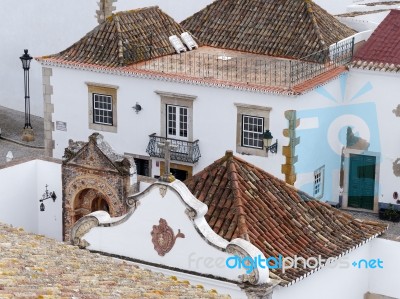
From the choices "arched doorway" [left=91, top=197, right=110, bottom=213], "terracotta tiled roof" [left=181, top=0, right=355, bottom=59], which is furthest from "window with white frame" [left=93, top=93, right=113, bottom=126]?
"arched doorway" [left=91, top=197, right=110, bottom=213]

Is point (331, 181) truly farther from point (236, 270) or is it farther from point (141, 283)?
point (141, 283)

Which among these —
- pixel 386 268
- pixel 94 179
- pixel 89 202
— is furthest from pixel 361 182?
pixel 386 268

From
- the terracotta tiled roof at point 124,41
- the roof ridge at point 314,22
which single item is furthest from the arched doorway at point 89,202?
the roof ridge at point 314,22

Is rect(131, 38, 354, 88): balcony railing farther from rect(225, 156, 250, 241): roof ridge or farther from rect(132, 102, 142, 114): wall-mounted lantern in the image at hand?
rect(225, 156, 250, 241): roof ridge

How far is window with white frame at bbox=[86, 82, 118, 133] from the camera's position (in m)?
38.8

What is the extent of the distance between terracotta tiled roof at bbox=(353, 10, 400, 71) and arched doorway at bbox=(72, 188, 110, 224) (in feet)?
32.0

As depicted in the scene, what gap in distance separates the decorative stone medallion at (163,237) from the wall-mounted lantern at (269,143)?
11.5m

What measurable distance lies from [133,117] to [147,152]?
1141mm

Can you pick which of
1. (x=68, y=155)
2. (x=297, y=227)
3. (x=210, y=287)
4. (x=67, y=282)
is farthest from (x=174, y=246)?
(x=68, y=155)

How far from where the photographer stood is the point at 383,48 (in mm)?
38656

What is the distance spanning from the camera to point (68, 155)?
3291cm

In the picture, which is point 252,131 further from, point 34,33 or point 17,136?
point 34,33

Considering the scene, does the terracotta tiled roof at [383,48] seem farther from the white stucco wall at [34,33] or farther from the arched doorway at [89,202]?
the white stucco wall at [34,33]

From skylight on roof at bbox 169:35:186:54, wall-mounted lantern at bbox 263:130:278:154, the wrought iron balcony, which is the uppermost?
skylight on roof at bbox 169:35:186:54
